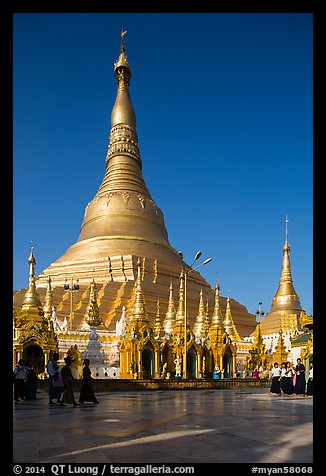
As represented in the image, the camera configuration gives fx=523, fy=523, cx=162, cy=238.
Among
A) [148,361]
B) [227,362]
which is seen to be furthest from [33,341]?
[227,362]

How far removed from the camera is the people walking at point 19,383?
706 inches

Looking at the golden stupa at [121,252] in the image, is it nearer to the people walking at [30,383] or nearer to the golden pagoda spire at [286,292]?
the golden pagoda spire at [286,292]

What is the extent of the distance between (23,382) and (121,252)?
4507 cm

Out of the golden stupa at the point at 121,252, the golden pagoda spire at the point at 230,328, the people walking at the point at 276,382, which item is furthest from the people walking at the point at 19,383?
the golden pagoda spire at the point at 230,328

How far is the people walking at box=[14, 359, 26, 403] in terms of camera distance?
17.9 m

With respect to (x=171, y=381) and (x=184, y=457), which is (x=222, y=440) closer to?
(x=184, y=457)

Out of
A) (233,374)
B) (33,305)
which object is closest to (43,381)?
(33,305)

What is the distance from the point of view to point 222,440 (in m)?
8.02

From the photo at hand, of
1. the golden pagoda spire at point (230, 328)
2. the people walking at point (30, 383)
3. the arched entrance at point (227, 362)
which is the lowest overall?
the arched entrance at point (227, 362)

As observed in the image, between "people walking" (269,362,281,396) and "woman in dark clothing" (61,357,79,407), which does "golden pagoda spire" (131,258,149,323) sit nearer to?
"people walking" (269,362,281,396)

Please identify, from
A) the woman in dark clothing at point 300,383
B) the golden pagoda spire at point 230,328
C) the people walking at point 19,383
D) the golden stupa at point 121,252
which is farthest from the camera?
the golden pagoda spire at point 230,328

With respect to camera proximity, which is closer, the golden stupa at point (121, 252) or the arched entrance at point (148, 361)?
the arched entrance at point (148, 361)

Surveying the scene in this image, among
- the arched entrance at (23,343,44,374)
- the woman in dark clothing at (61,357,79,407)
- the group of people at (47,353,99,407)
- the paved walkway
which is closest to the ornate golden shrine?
the arched entrance at (23,343,44,374)
